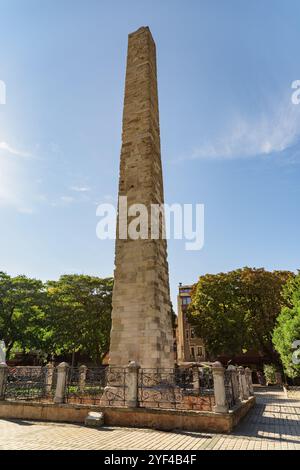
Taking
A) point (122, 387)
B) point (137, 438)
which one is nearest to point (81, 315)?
point (122, 387)

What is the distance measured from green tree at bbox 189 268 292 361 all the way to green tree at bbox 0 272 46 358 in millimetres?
17010

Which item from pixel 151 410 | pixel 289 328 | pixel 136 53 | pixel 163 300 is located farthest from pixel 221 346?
pixel 136 53

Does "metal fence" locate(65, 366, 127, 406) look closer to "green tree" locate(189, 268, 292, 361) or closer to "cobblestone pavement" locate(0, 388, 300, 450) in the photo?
"cobblestone pavement" locate(0, 388, 300, 450)

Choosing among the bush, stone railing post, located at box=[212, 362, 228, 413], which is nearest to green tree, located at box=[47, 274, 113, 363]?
the bush

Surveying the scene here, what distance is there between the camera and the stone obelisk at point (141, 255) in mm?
12164

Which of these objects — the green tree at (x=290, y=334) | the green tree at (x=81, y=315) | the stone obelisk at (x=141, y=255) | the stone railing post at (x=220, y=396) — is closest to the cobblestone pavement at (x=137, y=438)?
the stone railing post at (x=220, y=396)

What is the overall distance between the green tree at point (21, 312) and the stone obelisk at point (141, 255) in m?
18.5

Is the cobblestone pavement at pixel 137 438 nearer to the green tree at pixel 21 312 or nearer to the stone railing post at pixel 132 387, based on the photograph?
the stone railing post at pixel 132 387

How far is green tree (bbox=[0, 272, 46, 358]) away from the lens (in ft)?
92.6

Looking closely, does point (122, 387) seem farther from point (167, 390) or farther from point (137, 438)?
point (137, 438)

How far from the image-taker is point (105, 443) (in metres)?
6.94

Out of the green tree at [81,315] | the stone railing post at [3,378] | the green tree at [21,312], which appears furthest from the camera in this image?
the green tree at [81,315]

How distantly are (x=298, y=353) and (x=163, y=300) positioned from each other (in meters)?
14.8
